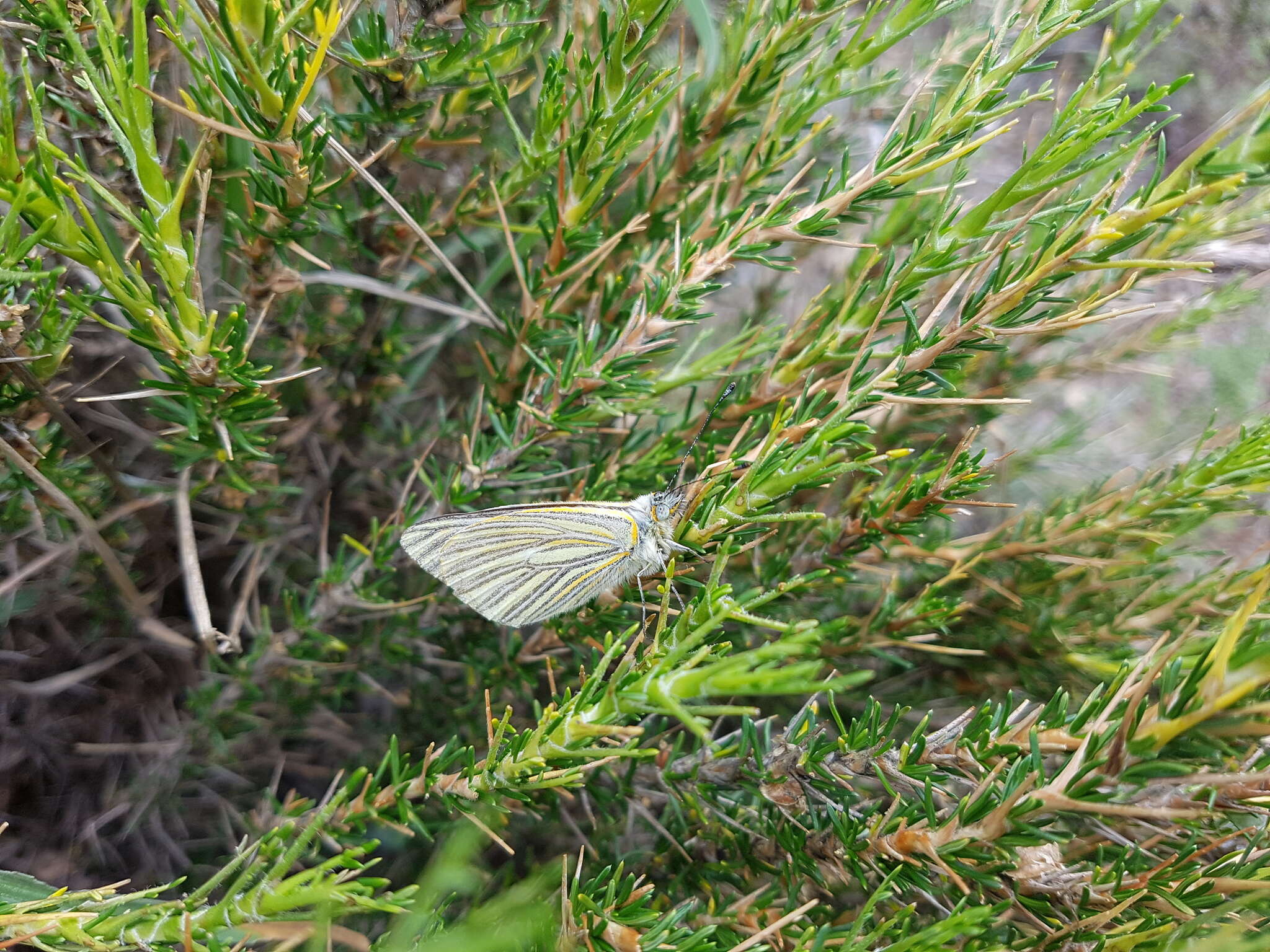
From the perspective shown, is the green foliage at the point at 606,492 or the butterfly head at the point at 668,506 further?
the butterfly head at the point at 668,506

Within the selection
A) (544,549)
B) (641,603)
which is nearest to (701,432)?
(641,603)

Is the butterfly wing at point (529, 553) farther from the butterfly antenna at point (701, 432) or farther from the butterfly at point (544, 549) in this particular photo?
the butterfly antenna at point (701, 432)

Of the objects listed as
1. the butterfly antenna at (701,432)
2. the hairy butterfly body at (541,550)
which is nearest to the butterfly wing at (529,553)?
the hairy butterfly body at (541,550)

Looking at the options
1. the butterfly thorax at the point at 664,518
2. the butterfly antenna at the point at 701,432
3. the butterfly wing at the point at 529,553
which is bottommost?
the butterfly wing at the point at 529,553

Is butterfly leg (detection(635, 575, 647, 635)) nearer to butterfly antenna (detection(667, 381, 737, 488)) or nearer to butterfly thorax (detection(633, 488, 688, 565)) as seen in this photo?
butterfly thorax (detection(633, 488, 688, 565))

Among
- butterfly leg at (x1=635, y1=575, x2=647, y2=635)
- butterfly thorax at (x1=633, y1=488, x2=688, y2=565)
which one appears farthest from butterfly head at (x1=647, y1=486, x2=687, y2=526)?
butterfly leg at (x1=635, y1=575, x2=647, y2=635)

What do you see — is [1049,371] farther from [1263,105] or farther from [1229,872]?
[1229,872]

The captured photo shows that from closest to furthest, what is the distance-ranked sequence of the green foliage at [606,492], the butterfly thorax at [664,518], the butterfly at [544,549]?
1. the green foliage at [606,492]
2. the butterfly thorax at [664,518]
3. the butterfly at [544,549]
